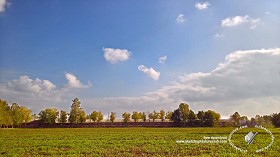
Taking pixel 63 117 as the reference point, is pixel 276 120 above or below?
below

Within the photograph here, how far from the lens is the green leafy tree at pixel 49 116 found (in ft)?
400

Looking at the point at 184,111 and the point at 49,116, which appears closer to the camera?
the point at 184,111

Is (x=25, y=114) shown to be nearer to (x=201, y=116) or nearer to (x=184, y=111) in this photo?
(x=184, y=111)

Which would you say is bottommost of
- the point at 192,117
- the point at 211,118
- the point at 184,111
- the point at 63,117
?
the point at 211,118

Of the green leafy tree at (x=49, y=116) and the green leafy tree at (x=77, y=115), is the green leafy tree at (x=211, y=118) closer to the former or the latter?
the green leafy tree at (x=77, y=115)

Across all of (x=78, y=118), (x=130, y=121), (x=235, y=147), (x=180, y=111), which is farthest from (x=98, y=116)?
(x=235, y=147)

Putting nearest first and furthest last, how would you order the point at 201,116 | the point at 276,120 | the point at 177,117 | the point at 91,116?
the point at 276,120
the point at 201,116
the point at 177,117
the point at 91,116

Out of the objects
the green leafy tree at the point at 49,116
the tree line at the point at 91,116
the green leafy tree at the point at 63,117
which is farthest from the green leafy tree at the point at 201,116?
the green leafy tree at the point at 49,116

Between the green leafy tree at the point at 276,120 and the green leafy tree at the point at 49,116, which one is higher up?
the green leafy tree at the point at 49,116

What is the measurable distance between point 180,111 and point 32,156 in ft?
300

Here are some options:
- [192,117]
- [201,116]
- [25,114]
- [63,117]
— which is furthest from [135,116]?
[25,114]

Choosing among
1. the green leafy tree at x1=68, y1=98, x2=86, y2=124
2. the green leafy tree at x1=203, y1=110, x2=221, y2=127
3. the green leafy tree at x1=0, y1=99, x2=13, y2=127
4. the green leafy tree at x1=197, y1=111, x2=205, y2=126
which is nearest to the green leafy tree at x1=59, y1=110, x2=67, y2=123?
the green leafy tree at x1=68, y1=98, x2=86, y2=124

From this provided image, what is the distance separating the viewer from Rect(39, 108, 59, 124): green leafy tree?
400 feet

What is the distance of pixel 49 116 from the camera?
403ft
